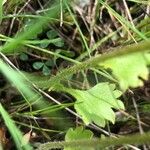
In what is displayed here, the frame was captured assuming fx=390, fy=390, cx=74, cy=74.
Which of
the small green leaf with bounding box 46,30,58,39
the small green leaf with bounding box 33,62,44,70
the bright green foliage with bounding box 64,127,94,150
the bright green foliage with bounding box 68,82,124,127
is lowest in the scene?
the bright green foliage with bounding box 64,127,94,150

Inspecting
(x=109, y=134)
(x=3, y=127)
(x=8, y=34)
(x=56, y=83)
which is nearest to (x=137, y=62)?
(x=56, y=83)

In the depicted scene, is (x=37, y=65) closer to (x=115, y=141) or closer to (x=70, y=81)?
(x=70, y=81)

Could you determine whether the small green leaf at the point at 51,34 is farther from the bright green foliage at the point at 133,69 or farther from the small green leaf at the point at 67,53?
the bright green foliage at the point at 133,69

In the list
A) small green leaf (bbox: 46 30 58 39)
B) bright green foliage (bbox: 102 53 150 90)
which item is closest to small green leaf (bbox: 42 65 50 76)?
small green leaf (bbox: 46 30 58 39)

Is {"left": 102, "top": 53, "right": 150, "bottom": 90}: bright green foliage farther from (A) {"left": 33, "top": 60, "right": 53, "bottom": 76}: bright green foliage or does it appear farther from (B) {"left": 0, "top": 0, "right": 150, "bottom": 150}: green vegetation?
(A) {"left": 33, "top": 60, "right": 53, "bottom": 76}: bright green foliage

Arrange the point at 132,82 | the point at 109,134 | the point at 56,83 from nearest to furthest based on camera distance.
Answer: the point at 132,82, the point at 56,83, the point at 109,134

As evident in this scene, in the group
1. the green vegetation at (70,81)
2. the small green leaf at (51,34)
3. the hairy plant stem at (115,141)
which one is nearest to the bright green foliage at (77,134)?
the green vegetation at (70,81)

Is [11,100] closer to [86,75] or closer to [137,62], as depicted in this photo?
[86,75]

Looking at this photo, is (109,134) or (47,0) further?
(47,0)
